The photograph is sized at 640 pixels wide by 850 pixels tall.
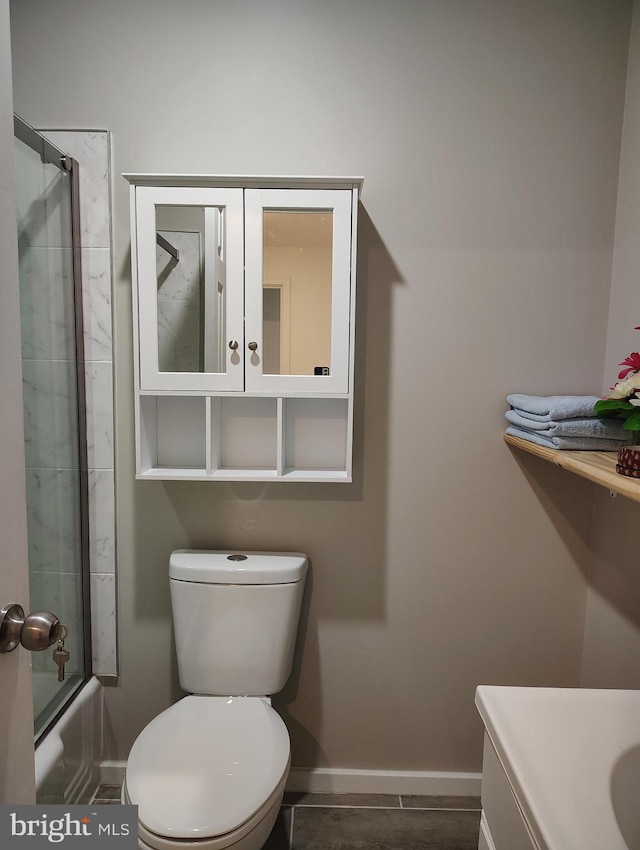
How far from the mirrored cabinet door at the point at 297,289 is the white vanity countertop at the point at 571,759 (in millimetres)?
879

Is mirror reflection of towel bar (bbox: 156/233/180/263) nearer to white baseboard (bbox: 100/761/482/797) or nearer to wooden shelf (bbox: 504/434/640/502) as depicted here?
wooden shelf (bbox: 504/434/640/502)

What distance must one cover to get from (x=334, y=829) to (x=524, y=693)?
1.00 metres

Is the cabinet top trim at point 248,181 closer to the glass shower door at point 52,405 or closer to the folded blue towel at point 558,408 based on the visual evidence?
the glass shower door at point 52,405

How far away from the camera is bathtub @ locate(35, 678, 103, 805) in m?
1.39

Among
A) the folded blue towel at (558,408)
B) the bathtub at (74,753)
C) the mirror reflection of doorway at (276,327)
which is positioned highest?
the mirror reflection of doorway at (276,327)

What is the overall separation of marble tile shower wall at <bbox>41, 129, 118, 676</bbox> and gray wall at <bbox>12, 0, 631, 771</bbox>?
0.04 meters

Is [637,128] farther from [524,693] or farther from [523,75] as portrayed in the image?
[524,693]

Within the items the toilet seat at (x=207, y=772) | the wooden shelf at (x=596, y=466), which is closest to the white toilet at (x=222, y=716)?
the toilet seat at (x=207, y=772)

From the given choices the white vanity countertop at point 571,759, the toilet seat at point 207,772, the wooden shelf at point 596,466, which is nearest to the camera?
the white vanity countertop at point 571,759

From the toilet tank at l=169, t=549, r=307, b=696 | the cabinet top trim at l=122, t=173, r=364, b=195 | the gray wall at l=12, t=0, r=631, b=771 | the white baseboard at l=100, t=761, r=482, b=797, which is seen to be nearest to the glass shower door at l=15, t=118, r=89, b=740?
the gray wall at l=12, t=0, r=631, b=771

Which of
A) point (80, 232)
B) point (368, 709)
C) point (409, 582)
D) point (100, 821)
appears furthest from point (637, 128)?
point (100, 821)

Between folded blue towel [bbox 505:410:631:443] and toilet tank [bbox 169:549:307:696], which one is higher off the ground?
folded blue towel [bbox 505:410:631:443]

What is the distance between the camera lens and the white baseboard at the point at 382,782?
67.4 inches

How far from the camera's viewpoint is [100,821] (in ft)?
3.31
